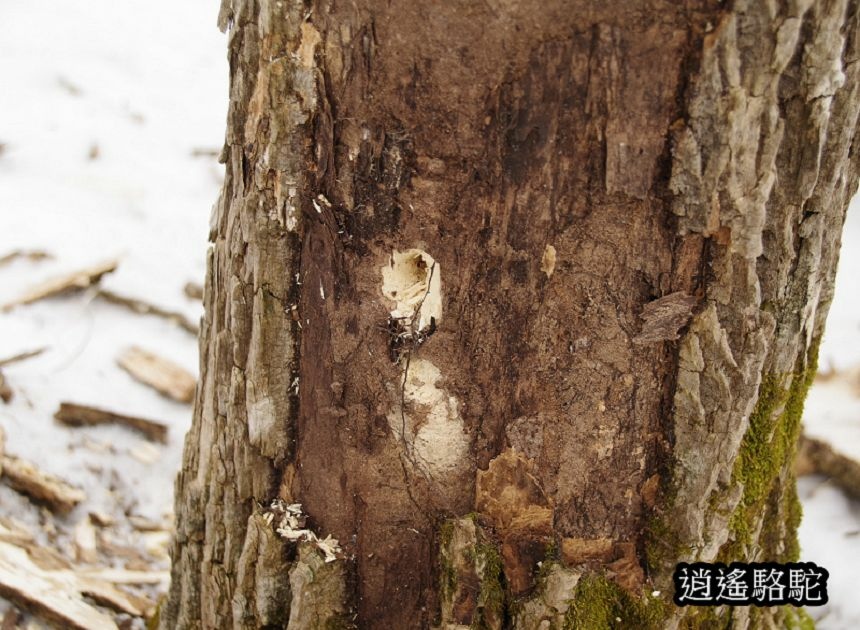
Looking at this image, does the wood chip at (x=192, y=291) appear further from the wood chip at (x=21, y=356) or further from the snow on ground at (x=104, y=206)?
the wood chip at (x=21, y=356)

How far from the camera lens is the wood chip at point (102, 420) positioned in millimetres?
2721

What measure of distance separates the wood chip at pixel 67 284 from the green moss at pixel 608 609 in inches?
98.4

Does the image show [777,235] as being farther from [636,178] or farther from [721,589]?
[721,589]

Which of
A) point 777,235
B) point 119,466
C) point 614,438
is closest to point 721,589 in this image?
point 614,438

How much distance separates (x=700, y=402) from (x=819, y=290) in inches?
14.4

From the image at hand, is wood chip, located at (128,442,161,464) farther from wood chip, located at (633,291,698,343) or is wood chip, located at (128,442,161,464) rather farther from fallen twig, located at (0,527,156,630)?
wood chip, located at (633,291,698,343)

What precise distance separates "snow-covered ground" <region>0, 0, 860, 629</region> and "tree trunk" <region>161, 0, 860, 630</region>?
44.1 inches

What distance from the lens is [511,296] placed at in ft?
4.66

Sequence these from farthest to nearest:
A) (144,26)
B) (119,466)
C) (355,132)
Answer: (144,26)
(119,466)
(355,132)

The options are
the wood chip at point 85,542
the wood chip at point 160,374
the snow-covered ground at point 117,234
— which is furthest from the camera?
the wood chip at point 160,374

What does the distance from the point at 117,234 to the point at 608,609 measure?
2935 mm

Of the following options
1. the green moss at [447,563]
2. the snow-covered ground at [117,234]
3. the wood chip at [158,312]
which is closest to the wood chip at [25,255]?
the snow-covered ground at [117,234]

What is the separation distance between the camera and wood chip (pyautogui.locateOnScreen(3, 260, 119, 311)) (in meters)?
3.12

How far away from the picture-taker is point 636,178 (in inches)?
51.6
